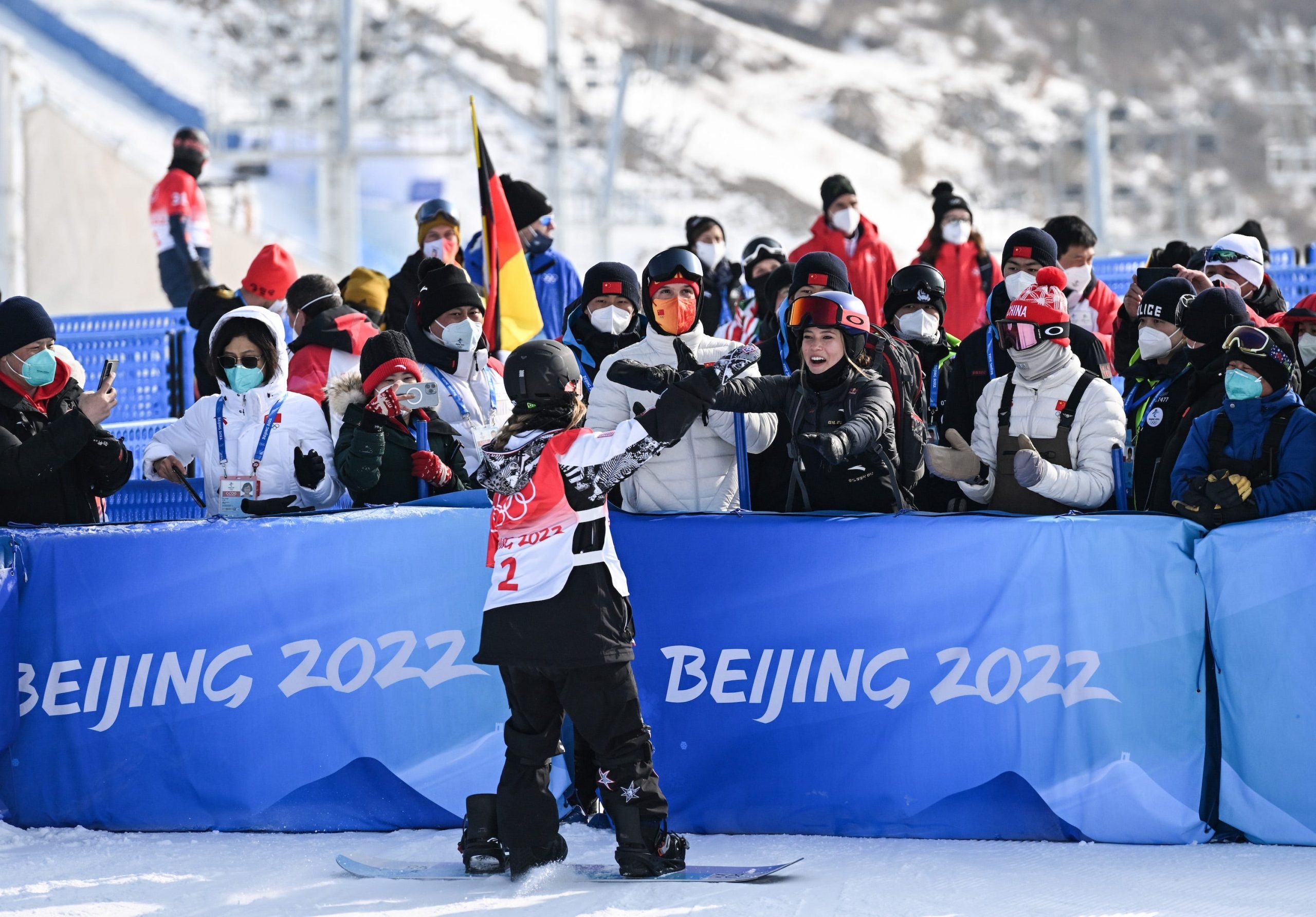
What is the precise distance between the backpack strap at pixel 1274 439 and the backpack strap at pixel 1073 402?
646mm

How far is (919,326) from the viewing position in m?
7.57

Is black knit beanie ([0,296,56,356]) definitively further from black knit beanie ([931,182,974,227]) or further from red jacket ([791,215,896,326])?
black knit beanie ([931,182,974,227])

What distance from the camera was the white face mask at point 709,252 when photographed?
11.0 metres

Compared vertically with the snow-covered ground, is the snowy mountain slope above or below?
above

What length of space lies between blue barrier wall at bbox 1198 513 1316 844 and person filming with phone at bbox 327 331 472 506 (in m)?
2.88

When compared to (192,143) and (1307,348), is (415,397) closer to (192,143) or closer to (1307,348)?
(1307,348)

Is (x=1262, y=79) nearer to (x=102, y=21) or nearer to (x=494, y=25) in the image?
(x=494, y=25)

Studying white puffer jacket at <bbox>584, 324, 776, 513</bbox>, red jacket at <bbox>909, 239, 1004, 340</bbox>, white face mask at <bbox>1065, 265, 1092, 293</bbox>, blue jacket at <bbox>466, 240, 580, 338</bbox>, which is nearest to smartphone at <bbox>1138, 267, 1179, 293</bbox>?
white face mask at <bbox>1065, 265, 1092, 293</bbox>

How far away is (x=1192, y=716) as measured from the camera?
5719 millimetres

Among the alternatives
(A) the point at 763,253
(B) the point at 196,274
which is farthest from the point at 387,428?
(B) the point at 196,274

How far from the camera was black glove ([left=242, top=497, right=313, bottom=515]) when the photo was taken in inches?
258

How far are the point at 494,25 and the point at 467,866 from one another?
84.8 m

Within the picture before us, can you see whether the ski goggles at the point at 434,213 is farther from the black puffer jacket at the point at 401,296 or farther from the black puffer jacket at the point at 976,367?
the black puffer jacket at the point at 976,367

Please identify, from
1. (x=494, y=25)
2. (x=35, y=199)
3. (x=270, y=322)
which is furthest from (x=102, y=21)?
(x=270, y=322)
